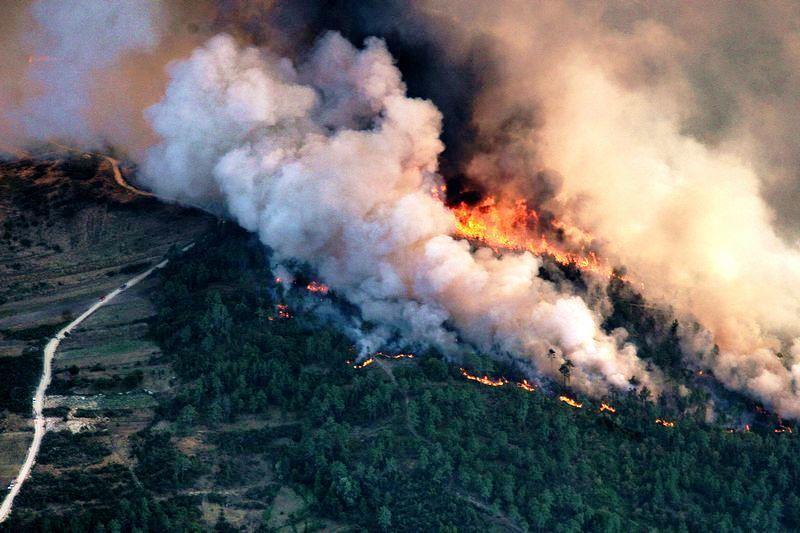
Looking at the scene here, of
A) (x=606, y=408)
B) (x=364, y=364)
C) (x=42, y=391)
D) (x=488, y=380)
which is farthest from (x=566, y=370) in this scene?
(x=42, y=391)

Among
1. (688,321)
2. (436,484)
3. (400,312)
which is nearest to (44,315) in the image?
(400,312)

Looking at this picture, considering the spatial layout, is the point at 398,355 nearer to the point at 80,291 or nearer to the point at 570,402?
the point at 570,402

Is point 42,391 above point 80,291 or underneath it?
underneath

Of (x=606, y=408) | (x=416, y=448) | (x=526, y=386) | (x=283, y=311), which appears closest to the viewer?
(x=416, y=448)

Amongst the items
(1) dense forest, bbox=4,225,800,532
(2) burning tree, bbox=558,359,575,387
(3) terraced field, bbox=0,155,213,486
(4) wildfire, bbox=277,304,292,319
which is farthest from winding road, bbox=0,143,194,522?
(2) burning tree, bbox=558,359,575,387

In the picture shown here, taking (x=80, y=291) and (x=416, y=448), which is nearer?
(x=416, y=448)

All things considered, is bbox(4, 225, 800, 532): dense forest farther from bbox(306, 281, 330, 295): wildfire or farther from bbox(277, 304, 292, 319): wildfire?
bbox(306, 281, 330, 295): wildfire

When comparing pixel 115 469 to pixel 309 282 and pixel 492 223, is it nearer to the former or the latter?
pixel 309 282
